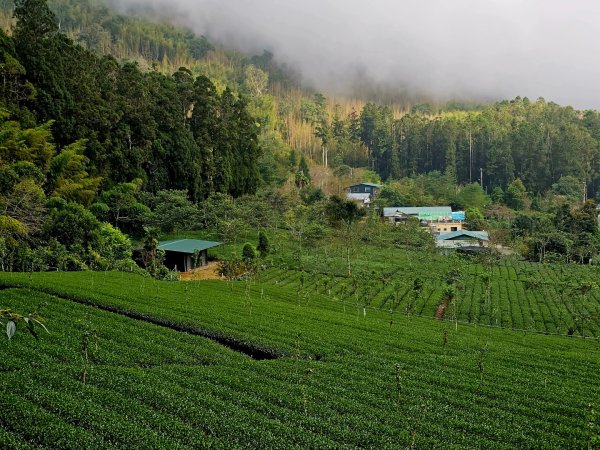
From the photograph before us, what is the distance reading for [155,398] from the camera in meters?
10.2

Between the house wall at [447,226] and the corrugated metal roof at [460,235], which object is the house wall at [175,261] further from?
the house wall at [447,226]

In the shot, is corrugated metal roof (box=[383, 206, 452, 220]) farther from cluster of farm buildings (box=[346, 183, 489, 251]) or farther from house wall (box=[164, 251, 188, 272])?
house wall (box=[164, 251, 188, 272])

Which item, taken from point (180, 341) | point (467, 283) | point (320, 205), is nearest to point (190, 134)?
point (320, 205)

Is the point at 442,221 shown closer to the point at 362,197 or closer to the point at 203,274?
the point at 362,197

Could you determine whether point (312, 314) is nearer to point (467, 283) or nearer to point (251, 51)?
point (467, 283)

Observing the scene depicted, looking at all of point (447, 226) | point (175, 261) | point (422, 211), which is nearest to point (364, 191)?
point (422, 211)

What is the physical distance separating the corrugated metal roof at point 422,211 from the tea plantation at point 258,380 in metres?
54.6

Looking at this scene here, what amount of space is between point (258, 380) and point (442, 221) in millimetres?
68048

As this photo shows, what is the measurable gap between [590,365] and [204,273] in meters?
27.8

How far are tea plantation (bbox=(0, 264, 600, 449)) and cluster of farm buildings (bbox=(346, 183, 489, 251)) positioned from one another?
40936 millimetres

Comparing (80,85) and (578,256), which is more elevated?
(80,85)

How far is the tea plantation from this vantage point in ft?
29.6

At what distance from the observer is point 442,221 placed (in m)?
76.6

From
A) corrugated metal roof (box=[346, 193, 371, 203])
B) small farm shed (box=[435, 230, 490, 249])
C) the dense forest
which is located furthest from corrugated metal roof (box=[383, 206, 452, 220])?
small farm shed (box=[435, 230, 490, 249])
